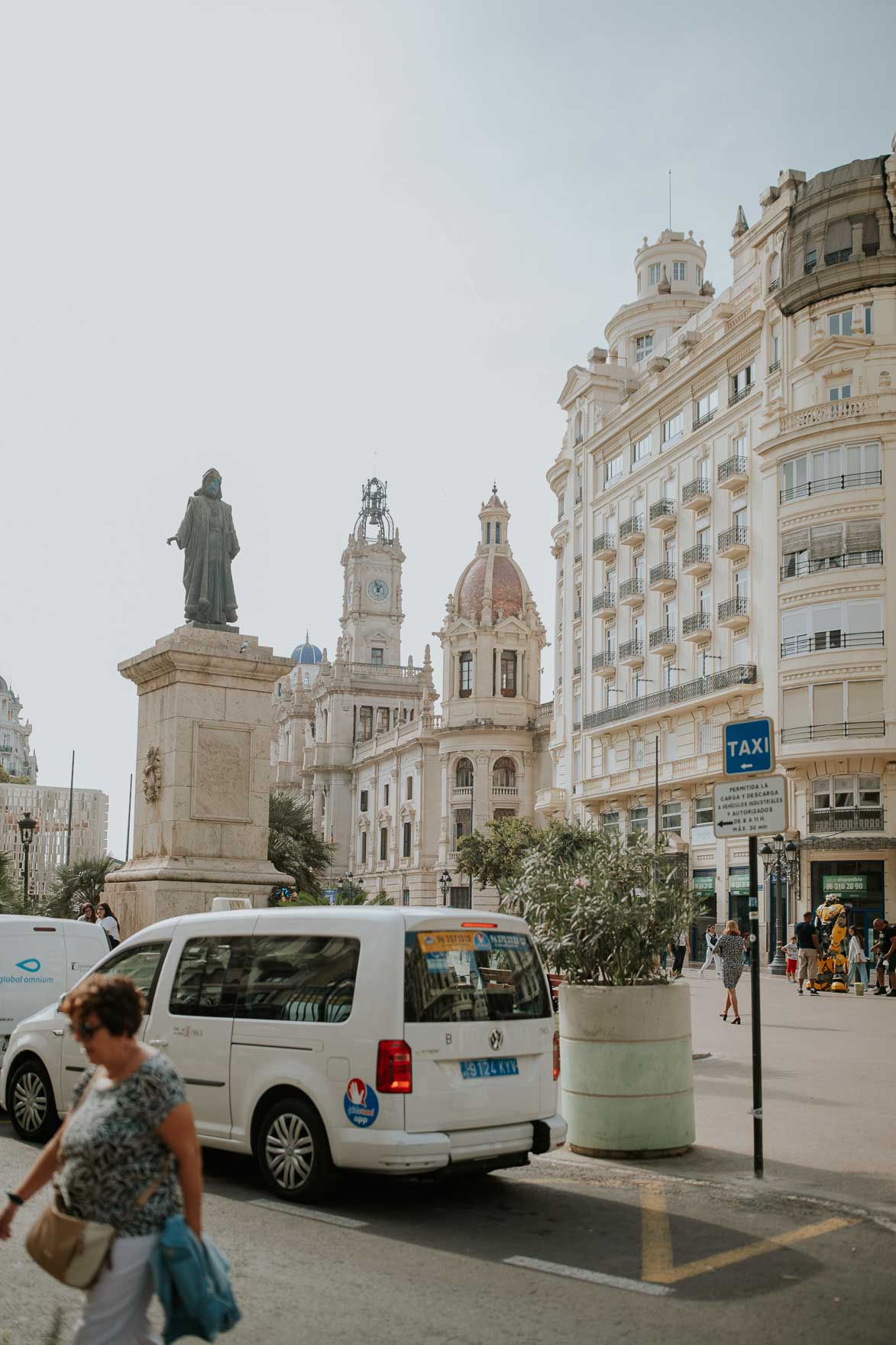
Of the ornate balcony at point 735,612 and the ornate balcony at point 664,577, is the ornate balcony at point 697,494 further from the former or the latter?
the ornate balcony at point 735,612

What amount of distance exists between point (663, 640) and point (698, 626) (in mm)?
2965

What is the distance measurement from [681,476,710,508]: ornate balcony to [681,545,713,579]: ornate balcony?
162cm

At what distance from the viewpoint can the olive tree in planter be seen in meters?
9.37

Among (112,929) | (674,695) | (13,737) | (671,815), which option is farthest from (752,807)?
(13,737)

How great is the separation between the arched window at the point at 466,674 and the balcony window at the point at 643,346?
2105 centimetres

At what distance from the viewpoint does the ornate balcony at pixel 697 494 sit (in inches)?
1929

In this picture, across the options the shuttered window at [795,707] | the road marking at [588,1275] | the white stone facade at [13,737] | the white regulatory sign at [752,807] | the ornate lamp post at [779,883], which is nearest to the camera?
the road marking at [588,1275]

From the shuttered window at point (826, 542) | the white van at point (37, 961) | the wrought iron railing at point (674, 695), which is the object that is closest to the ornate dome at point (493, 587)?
the wrought iron railing at point (674, 695)

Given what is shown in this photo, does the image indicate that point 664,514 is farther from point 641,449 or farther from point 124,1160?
point 124,1160

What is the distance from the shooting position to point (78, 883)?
102 ft

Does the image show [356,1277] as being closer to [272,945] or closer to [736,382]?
[272,945]

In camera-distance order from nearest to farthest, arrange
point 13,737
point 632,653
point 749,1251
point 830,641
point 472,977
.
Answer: point 749,1251
point 472,977
point 830,641
point 632,653
point 13,737

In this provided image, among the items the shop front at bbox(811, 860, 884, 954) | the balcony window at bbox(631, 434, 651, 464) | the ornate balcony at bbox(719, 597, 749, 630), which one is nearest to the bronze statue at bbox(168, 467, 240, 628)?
the shop front at bbox(811, 860, 884, 954)

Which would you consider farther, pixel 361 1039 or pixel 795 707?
pixel 795 707
